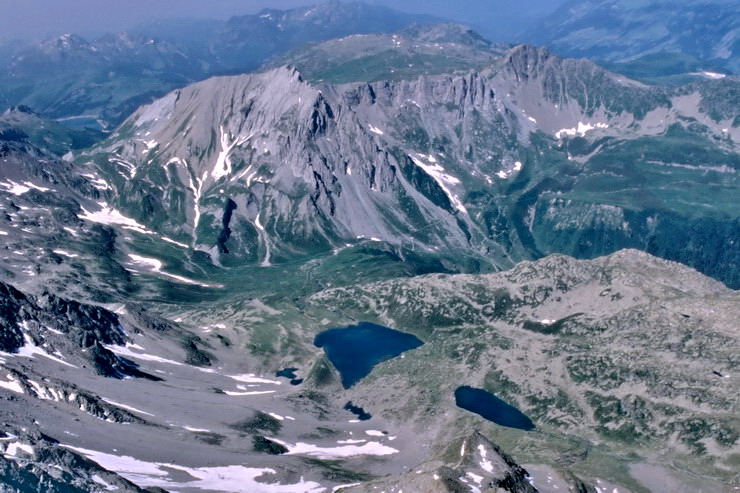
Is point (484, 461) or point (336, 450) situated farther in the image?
point (336, 450)

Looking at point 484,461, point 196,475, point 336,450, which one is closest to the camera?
point 484,461

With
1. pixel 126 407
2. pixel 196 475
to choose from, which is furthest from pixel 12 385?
pixel 196 475

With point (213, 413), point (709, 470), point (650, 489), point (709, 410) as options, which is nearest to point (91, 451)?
point (213, 413)

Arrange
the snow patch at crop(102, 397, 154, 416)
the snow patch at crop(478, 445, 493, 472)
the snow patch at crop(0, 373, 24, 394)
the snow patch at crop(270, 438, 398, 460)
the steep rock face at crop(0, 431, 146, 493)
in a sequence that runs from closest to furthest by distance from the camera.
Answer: the steep rock face at crop(0, 431, 146, 493) < the snow patch at crop(478, 445, 493, 472) < the snow patch at crop(0, 373, 24, 394) < the snow patch at crop(102, 397, 154, 416) < the snow patch at crop(270, 438, 398, 460)

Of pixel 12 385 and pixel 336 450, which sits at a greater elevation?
pixel 12 385

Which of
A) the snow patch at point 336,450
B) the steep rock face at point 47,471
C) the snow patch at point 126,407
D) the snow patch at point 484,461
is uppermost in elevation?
the steep rock face at point 47,471

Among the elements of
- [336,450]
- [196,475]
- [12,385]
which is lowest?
[336,450]

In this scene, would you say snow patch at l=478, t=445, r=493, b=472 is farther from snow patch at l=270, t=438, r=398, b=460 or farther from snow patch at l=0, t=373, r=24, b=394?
snow patch at l=0, t=373, r=24, b=394

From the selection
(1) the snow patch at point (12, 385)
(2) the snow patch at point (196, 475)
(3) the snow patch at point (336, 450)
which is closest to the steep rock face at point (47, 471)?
(2) the snow patch at point (196, 475)

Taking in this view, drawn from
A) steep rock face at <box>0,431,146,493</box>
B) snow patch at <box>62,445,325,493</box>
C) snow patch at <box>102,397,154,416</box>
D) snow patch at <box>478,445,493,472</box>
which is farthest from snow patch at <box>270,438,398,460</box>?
steep rock face at <box>0,431,146,493</box>

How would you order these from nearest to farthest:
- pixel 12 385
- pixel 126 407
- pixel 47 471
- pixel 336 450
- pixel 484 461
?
pixel 47 471
pixel 484 461
pixel 12 385
pixel 126 407
pixel 336 450

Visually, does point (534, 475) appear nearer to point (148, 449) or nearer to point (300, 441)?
point (300, 441)

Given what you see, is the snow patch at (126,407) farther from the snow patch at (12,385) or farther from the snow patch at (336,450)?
the snow patch at (336,450)

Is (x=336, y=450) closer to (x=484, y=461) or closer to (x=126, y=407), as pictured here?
(x=126, y=407)
